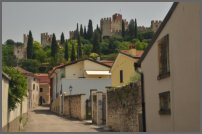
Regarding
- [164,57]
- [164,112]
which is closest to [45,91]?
[164,57]

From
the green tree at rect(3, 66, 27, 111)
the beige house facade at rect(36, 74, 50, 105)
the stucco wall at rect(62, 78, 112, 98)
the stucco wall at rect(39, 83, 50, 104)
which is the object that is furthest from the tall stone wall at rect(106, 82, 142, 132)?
the stucco wall at rect(39, 83, 50, 104)

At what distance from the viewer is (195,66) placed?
9750 millimetres

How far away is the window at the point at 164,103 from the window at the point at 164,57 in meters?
0.65

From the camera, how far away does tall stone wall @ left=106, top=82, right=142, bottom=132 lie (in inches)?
615

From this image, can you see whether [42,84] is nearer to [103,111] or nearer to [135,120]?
[103,111]

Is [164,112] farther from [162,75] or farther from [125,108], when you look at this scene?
[125,108]

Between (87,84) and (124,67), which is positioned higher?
(124,67)

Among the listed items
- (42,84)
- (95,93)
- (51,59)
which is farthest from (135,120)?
(51,59)

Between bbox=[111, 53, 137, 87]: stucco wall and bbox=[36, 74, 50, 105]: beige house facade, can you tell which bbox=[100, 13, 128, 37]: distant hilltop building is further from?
bbox=[111, 53, 137, 87]: stucco wall

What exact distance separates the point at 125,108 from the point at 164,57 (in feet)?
17.8

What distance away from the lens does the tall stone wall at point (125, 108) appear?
15.6m

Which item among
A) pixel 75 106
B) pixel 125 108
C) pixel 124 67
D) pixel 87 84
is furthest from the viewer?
pixel 87 84

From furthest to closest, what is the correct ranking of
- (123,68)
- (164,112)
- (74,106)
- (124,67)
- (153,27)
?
1. (153,27)
2. (123,68)
3. (124,67)
4. (74,106)
5. (164,112)

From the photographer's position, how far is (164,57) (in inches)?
500
